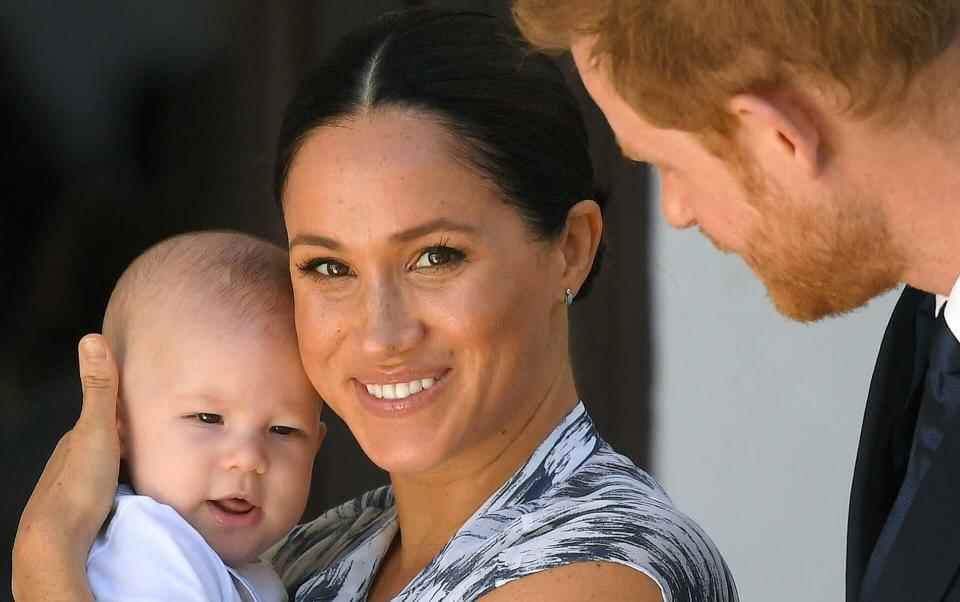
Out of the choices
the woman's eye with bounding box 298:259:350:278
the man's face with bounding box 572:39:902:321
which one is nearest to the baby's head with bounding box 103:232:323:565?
the woman's eye with bounding box 298:259:350:278

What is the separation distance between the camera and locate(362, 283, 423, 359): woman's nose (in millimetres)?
2059

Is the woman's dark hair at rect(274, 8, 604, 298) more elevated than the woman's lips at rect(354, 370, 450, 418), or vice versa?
the woman's dark hair at rect(274, 8, 604, 298)

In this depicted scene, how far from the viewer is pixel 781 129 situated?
5.21 feet

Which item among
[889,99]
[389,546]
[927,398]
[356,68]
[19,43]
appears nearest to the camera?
[889,99]

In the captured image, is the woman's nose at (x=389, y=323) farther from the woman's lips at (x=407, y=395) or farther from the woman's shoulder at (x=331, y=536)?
the woman's shoulder at (x=331, y=536)

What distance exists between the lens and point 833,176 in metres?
1.61

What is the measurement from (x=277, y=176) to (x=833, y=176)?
3.04ft

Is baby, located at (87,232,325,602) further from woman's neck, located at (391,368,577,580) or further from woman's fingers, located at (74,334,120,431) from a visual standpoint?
woman's neck, located at (391,368,577,580)

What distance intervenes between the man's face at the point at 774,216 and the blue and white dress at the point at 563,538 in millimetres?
325

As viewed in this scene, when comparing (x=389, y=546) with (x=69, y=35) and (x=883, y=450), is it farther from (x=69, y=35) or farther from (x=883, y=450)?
(x=69, y=35)

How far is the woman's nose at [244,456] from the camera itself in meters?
2.19

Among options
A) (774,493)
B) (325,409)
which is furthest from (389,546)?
(774,493)

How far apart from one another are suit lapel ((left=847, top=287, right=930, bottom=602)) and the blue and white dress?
0.18 m

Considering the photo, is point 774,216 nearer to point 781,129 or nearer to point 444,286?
point 781,129
